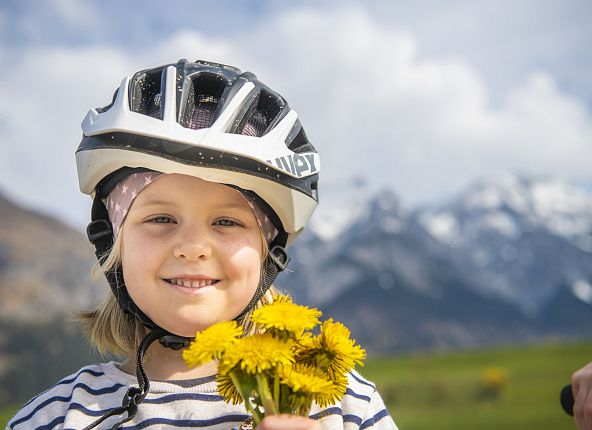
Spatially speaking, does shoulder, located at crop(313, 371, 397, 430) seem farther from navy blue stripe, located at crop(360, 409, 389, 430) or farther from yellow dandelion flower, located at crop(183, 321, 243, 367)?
yellow dandelion flower, located at crop(183, 321, 243, 367)

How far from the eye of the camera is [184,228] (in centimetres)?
322

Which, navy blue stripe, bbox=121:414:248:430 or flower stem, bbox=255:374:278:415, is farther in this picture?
navy blue stripe, bbox=121:414:248:430

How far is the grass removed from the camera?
6519cm

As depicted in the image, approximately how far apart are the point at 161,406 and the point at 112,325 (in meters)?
0.84

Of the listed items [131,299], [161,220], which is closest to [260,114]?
[161,220]

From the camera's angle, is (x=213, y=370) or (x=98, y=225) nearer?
(x=213, y=370)

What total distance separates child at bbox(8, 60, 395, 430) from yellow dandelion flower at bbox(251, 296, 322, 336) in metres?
0.85

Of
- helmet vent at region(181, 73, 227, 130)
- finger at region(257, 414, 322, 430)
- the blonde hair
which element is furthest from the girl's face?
finger at region(257, 414, 322, 430)

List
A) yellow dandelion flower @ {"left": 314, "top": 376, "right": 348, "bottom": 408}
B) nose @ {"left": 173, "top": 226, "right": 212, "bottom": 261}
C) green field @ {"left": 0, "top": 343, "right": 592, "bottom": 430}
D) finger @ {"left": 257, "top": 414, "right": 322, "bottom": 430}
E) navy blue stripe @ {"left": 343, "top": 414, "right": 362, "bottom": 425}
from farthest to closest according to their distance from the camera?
green field @ {"left": 0, "top": 343, "right": 592, "bottom": 430}
navy blue stripe @ {"left": 343, "top": 414, "right": 362, "bottom": 425}
nose @ {"left": 173, "top": 226, "right": 212, "bottom": 261}
yellow dandelion flower @ {"left": 314, "top": 376, "right": 348, "bottom": 408}
finger @ {"left": 257, "top": 414, "right": 322, "bottom": 430}

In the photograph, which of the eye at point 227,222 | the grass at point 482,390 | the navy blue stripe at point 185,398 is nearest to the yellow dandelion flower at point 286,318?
the eye at point 227,222

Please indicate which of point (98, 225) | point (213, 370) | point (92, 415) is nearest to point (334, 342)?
point (213, 370)

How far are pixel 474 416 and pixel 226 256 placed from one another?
7126cm

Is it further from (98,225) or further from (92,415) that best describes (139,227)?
(92,415)

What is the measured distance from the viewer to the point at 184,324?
130 inches
